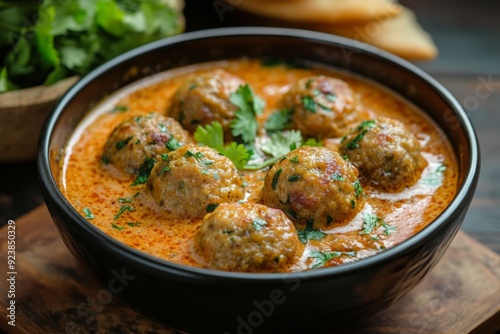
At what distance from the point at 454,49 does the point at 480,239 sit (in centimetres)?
226

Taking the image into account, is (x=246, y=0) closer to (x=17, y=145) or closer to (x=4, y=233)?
(x=17, y=145)

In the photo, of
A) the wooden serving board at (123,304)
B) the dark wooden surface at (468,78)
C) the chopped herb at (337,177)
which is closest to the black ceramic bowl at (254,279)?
the wooden serving board at (123,304)

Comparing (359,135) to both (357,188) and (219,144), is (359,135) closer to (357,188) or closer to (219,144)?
(357,188)

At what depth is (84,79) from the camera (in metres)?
4.14

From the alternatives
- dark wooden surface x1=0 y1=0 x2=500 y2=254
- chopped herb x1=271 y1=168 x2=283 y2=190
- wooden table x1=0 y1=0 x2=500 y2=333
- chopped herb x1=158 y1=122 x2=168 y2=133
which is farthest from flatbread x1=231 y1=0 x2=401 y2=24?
chopped herb x1=271 y1=168 x2=283 y2=190

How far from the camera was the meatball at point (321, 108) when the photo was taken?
3.95 meters

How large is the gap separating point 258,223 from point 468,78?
3526 mm

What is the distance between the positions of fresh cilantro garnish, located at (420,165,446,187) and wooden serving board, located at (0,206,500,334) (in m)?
0.52

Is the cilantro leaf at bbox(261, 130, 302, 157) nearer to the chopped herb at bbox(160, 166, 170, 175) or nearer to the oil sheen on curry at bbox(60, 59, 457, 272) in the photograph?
the oil sheen on curry at bbox(60, 59, 457, 272)

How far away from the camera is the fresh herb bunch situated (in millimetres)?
4844

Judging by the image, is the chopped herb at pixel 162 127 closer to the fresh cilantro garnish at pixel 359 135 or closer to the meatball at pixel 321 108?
the meatball at pixel 321 108

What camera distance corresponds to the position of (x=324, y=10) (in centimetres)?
570

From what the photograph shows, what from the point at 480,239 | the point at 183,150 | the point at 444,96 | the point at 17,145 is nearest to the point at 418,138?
the point at 444,96

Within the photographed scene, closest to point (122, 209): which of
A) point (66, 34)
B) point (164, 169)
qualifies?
point (164, 169)
